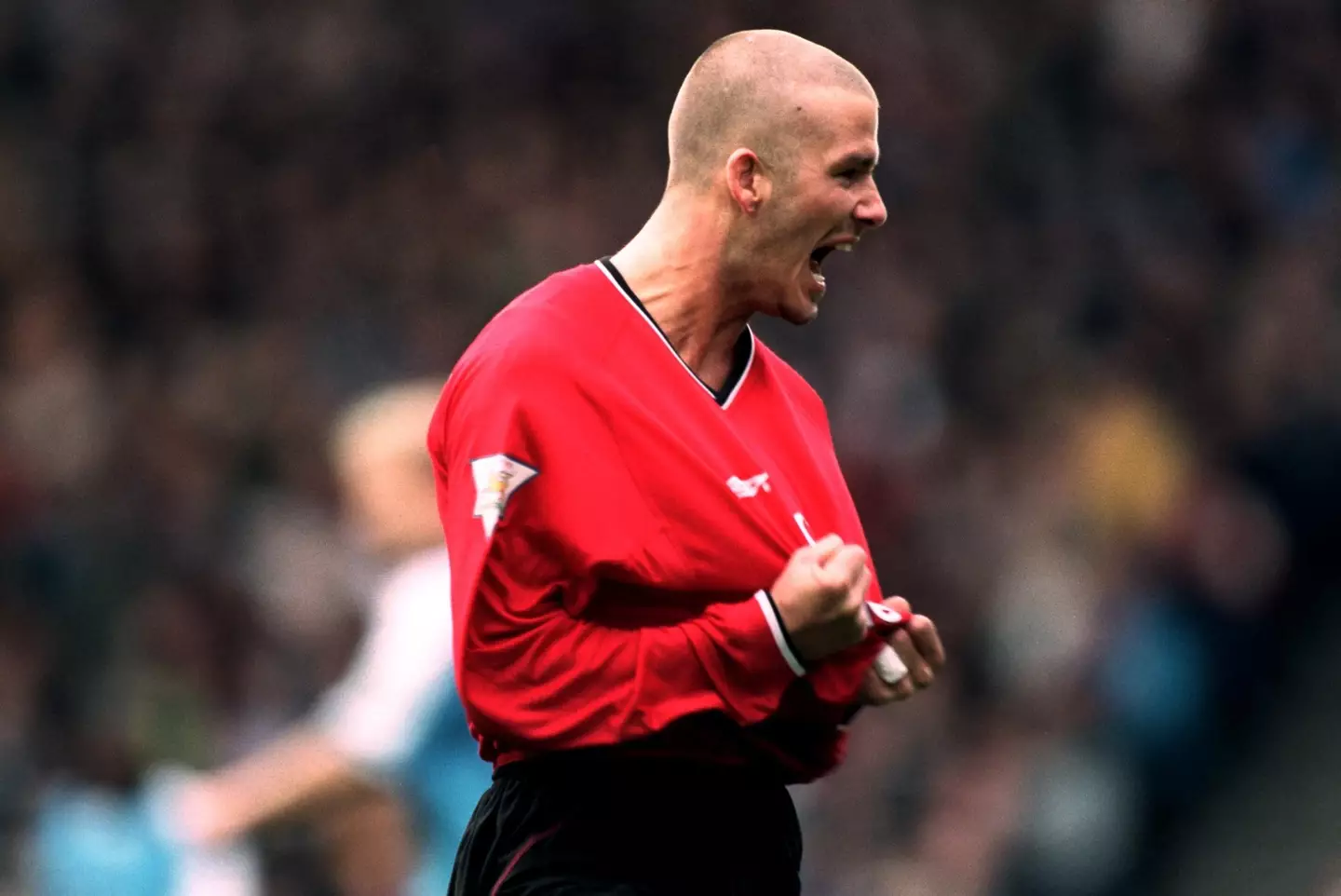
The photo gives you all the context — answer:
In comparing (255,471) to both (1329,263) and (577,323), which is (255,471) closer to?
(1329,263)

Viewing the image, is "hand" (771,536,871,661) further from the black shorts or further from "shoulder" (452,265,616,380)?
"shoulder" (452,265,616,380)

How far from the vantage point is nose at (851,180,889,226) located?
3.58 m

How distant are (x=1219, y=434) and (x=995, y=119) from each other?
2.83 metres

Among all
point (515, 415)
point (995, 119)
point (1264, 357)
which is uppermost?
point (515, 415)

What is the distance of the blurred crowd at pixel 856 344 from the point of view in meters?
9.20

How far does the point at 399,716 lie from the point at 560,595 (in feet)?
6.47

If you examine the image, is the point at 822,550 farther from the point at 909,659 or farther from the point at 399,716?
the point at 399,716

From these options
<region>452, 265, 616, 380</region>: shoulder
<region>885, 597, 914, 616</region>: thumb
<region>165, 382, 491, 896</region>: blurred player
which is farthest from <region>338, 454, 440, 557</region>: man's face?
<region>885, 597, 914, 616</region>: thumb

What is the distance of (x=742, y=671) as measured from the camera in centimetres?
342

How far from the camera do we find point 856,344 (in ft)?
35.1

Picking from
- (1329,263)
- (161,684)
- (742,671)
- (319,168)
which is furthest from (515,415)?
(319,168)

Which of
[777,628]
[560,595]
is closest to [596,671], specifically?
[560,595]

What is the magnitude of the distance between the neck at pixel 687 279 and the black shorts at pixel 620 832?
637mm

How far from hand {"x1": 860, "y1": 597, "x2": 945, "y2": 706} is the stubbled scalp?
731mm
